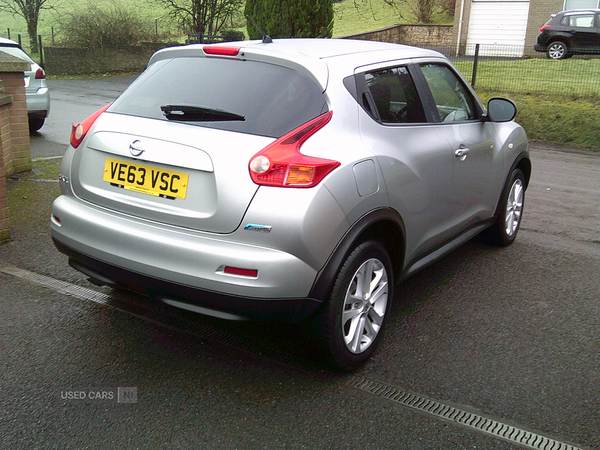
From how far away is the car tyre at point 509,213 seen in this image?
533 centimetres

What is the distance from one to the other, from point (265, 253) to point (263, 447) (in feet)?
2.80

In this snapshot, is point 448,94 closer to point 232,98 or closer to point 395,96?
point 395,96

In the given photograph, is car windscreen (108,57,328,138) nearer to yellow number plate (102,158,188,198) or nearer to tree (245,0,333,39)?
yellow number plate (102,158,188,198)

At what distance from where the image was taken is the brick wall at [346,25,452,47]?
112 ft

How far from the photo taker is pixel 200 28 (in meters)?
27.1

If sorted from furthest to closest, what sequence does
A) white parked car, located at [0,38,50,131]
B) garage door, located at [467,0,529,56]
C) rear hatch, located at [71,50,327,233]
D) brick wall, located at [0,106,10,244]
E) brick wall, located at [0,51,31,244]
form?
garage door, located at [467,0,529,56] → white parked car, located at [0,38,50,131] → brick wall, located at [0,51,31,244] → brick wall, located at [0,106,10,244] → rear hatch, located at [71,50,327,233]

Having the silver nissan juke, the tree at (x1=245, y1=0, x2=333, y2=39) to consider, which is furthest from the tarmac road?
the tree at (x1=245, y1=0, x2=333, y2=39)

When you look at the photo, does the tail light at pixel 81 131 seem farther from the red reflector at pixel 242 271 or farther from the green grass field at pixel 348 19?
the green grass field at pixel 348 19

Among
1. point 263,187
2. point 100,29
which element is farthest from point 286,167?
point 100,29

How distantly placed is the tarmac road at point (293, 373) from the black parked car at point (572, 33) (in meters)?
20.0

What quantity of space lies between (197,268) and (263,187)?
488 mm

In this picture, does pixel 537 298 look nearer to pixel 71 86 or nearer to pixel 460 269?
pixel 460 269

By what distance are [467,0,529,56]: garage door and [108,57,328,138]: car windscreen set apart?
28.9m

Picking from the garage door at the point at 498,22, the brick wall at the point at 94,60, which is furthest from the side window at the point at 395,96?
the garage door at the point at 498,22
